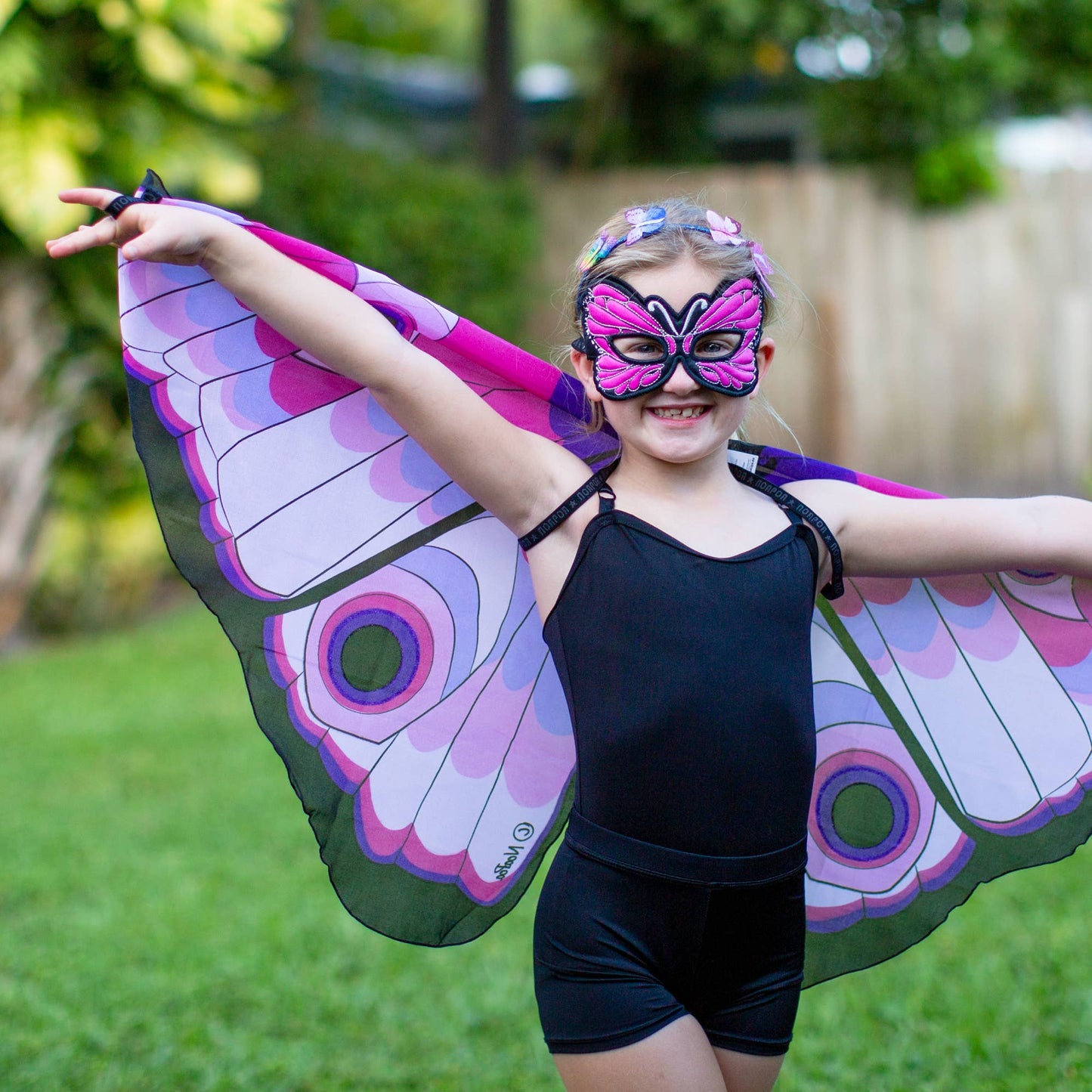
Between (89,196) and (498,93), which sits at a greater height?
(89,196)

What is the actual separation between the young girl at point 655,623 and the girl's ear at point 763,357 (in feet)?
0.13

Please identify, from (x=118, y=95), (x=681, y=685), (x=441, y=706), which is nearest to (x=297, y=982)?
(x=441, y=706)

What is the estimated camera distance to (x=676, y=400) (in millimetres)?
2246

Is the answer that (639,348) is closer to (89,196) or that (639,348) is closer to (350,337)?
(350,337)

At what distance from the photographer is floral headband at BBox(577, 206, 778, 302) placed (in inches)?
90.7

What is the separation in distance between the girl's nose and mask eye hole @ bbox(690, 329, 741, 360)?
38 mm

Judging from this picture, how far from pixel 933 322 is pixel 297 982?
10.5 meters

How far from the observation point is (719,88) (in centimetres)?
1556

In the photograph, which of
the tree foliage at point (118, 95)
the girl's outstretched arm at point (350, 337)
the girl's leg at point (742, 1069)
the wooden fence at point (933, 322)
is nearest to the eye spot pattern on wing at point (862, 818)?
the girl's leg at point (742, 1069)

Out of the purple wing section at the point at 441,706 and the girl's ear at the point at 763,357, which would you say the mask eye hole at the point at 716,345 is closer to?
the girl's ear at the point at 763,357

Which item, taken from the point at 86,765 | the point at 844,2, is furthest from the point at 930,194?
the point at 86,765

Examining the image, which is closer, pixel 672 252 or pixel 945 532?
pixel 672 252

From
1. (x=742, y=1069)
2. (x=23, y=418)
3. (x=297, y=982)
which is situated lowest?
(x=297, y=982)

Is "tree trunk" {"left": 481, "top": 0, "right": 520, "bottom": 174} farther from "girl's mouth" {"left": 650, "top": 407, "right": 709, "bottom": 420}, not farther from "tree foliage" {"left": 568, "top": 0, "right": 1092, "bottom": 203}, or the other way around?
"girl's mouth" {"left": 650, "top": 407, "right": 709, "bottom": 420}
